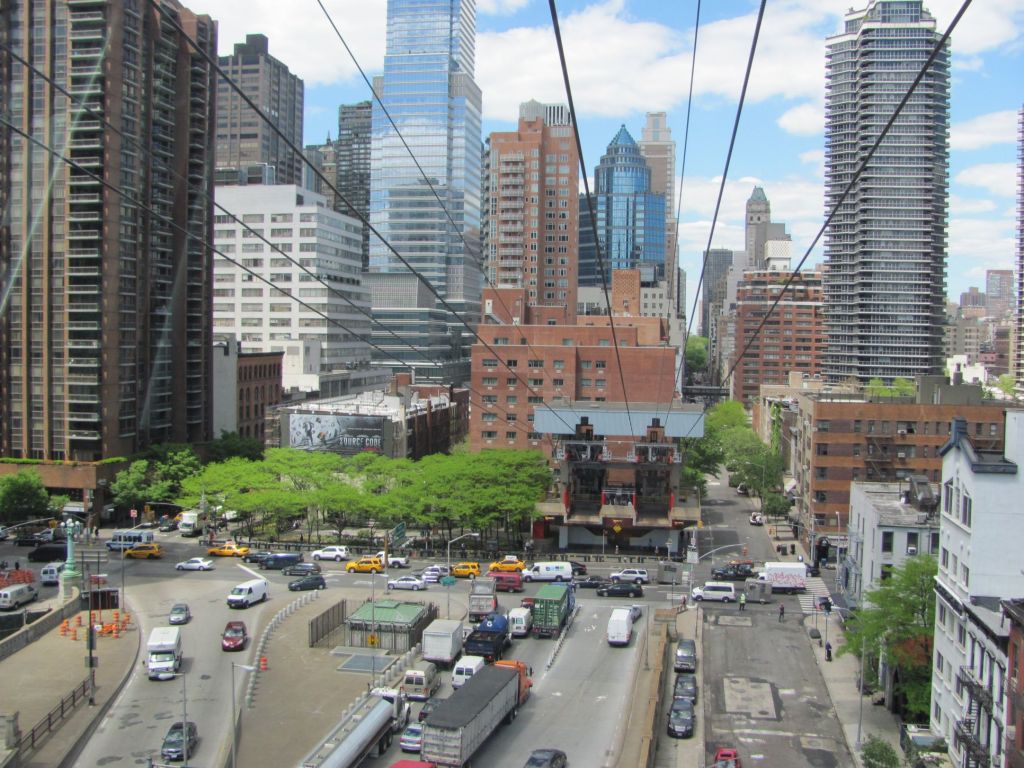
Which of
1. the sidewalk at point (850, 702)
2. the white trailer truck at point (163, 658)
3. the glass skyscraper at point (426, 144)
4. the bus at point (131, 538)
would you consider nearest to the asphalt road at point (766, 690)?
the sidewalk at point (850, 702)

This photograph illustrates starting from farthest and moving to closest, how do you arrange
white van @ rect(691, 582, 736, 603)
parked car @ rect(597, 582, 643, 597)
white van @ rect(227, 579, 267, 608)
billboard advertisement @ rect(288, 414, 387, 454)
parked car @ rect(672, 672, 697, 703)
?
billboard advertisement @ rect(288, 414, 387, 454) < parked car @ rect(597, 582, 643, 597) < white van @ rect(691, 582, 736, 603) < white van @ rect(227, 579, 267, 608) < parked car @ rect(672, 672, 697, 703)

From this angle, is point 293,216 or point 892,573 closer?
point 892,573

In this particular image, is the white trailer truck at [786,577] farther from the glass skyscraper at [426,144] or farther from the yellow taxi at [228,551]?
the glass skyscraper at [426,144]

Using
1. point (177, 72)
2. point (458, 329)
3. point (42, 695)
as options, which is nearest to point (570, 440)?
point (42, 695)

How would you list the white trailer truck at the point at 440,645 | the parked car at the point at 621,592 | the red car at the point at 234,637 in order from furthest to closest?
the parked car at the point at 621,592, the red car at the point at 234,637, the white trailer truck at the point at 440,645

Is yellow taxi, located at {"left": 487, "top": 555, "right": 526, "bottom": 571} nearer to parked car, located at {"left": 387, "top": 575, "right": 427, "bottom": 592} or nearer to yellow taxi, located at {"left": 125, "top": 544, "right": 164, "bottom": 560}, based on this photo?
parked car, located at {"left": 387, "top": 575, "right": 427, "bottom": 592}

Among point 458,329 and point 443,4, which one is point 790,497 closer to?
point 458,329

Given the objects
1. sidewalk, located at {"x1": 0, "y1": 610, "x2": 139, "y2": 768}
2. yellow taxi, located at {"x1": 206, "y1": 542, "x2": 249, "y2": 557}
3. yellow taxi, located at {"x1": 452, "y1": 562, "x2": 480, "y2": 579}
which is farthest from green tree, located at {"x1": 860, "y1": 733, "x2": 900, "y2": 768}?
yellow taxi, located at {"x1": 206, "y1": 542, "x2": 249, "y2": 557}
